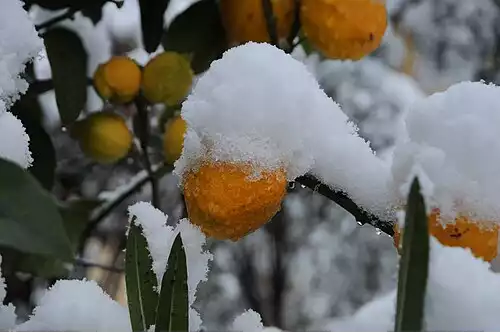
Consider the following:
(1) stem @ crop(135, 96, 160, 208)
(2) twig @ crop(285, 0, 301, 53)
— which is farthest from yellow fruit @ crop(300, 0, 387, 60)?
(1) stem @ crop(135, 96, 160, 208)

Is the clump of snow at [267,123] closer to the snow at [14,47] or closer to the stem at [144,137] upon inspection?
the snow at [14,47]

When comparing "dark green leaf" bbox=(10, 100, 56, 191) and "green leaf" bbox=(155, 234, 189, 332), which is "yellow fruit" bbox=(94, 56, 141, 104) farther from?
"green leaf" bbox=(155, 234, 189, 332)

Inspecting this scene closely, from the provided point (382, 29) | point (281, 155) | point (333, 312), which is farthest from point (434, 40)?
point (281, 155)

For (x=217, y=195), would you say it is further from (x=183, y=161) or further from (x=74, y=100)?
(x=74, y=100)

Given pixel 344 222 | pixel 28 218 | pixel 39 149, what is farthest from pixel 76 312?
pixel 344 222

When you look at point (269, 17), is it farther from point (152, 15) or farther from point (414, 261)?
point (414, 261)

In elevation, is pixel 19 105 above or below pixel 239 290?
below
